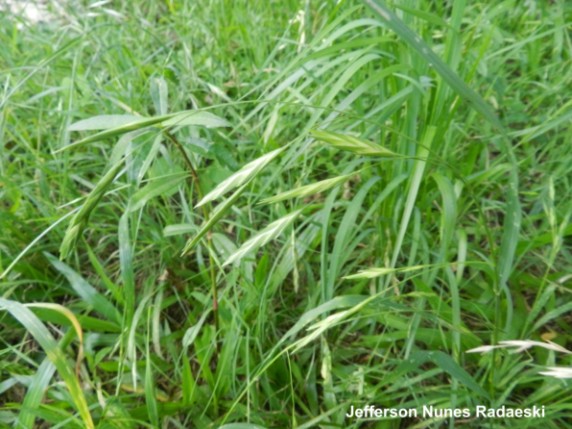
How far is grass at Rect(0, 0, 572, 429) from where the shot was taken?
1.07 metres

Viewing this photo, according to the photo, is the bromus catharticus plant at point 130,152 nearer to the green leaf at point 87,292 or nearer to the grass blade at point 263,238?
the grass blade at point 263,238

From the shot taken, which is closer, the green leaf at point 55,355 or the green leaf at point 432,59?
the green leaf at point 432,59

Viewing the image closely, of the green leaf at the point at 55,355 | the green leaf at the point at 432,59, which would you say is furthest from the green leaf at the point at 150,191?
the green leaf at the point at 432,59

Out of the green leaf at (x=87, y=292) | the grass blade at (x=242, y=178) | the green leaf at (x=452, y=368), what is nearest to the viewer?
the grass blade at (x=242, y=178)

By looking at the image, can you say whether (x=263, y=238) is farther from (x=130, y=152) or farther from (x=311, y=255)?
(x=311, y=255)

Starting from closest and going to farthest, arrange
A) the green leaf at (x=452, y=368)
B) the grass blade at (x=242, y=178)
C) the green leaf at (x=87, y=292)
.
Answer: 1. the grass blade at (x=242, y=178)
2. the green leaf at (x=452, y=368)
3. the green leaf at (x=87, y=292)

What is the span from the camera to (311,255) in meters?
1.41

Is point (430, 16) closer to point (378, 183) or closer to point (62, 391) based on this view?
point (378, 183)

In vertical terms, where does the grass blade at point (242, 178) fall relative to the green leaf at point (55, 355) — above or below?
above

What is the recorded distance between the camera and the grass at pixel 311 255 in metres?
1.07

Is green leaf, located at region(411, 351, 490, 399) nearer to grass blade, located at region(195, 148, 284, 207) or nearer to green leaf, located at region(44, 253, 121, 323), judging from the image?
grass blade, located at region(195, 148, 284, 207)

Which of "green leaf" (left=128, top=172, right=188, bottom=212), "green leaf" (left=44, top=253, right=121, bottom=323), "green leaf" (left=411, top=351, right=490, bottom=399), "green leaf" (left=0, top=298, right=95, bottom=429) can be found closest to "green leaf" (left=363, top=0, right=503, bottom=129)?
"green leaf" (left=411, top=351, right=490, bottom=399)

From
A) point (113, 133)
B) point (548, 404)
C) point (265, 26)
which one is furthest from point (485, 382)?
point (265, 26)

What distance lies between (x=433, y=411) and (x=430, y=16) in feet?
2.12
